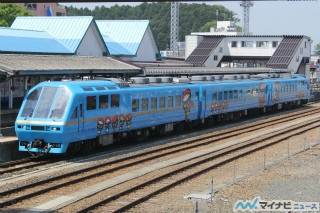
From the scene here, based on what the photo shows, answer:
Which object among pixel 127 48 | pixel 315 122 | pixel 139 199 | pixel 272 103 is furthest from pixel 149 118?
pixel 127 48

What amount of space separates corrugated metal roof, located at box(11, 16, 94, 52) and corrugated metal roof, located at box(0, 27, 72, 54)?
1290mm

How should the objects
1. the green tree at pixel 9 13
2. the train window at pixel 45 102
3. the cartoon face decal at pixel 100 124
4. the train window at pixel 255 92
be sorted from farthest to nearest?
1. the green tree at pixel 9 13
2. the train window at pixel 255 92
3. the cartoon face decal at pixel 100 124
4. the train window at pixel 45 102

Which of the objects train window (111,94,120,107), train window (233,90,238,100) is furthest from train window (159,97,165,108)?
train window (233,90,238,100)

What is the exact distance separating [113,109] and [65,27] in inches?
828

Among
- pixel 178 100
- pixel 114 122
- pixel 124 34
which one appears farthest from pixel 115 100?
pixel 124 34

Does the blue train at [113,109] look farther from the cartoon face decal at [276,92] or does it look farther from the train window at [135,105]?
the cartoon face decal at [276,92]

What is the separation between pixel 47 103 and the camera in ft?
71.2

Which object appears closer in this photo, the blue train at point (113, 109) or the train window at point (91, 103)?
the blue train at point (113, 109)

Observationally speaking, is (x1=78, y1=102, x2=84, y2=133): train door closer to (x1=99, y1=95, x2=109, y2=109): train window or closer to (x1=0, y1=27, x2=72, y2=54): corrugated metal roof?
(x1=99, y1=95, x2=109, y2=109): train window

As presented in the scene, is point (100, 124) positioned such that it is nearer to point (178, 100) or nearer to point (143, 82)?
point (143, 82)

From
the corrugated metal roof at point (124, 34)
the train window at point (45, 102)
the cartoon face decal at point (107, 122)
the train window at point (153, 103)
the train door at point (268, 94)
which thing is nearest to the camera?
the train window at point (45, 102)

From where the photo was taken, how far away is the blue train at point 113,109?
21.4 metres

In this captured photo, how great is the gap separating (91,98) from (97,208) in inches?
338

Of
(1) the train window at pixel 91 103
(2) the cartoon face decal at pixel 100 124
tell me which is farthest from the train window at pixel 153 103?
(1) the train window at pixel 91 103
